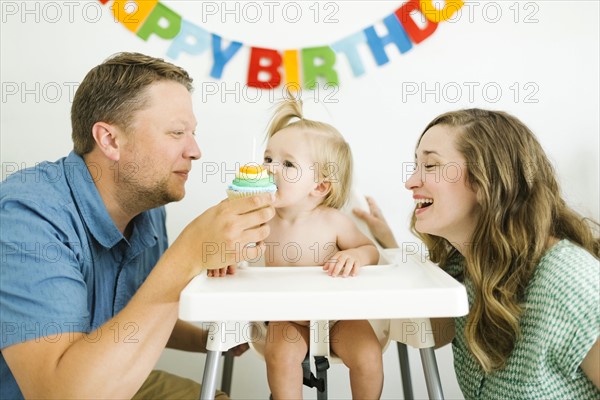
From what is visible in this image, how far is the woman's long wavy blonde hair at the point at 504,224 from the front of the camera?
3.74ft

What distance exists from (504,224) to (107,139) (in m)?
0.95

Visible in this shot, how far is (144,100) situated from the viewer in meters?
1.43

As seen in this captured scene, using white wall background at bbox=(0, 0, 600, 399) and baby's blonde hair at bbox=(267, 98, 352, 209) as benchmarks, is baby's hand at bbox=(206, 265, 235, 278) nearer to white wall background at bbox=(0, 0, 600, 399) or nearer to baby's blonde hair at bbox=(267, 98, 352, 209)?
baby's blonde hair at bbox=(267, 98, 352, 209)

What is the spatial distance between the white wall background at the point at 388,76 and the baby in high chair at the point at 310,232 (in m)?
0.34

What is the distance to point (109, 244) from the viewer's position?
136 cm

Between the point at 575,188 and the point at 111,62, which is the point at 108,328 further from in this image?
the point at 575,188

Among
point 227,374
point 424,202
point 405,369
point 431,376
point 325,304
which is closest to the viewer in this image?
point 325,304

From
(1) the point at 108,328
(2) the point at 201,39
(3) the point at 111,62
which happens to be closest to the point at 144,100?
(3) the point at 111,62

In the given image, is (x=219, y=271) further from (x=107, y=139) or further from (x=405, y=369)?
(x=405, y=369)

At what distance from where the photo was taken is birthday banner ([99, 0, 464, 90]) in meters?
1.79

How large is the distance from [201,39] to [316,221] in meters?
0.76

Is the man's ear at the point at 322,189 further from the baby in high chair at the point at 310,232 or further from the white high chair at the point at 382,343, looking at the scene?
the white high chair at the point at 382,343

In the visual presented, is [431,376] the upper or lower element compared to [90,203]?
lower

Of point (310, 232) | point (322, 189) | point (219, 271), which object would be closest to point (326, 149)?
point (322, 189)
